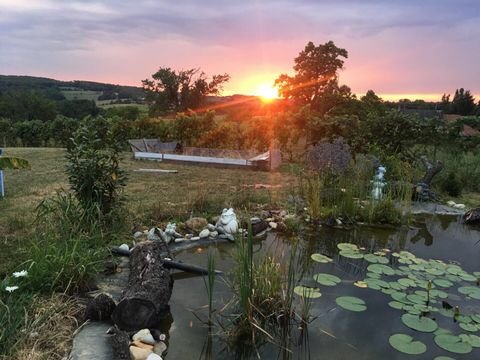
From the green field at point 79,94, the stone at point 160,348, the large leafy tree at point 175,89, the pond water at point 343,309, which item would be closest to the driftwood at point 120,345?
the stone at point 160,348

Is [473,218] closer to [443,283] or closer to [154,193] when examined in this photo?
[443,283]

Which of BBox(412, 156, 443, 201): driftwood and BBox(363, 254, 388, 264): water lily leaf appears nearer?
BBox(363, 254, 388, 264): water lily leaf

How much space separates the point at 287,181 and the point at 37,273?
224 inches

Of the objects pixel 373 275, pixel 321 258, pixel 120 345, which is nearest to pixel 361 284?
pixel 373 275

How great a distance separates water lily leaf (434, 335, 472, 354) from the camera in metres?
2.66

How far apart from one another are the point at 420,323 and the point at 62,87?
45.1 meters

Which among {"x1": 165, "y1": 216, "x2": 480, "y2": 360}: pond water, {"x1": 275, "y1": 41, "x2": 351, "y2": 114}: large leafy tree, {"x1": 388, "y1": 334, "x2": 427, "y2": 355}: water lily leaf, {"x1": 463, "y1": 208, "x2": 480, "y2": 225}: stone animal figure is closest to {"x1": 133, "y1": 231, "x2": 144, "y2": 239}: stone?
{"x1": 165, "y1": 216, "x2": 480, "y2": 360}: pond water

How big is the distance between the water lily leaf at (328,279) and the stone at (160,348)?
5.15 feet

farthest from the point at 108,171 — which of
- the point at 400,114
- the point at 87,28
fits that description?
the point at 400,114

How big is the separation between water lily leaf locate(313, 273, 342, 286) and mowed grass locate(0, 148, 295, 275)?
6.71 feet

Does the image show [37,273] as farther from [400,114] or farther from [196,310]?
[400,114]

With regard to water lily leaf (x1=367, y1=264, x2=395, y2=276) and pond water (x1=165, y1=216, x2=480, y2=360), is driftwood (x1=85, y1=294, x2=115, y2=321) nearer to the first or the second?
pond water (x1=165, y1=216, x2=480, y2=360)

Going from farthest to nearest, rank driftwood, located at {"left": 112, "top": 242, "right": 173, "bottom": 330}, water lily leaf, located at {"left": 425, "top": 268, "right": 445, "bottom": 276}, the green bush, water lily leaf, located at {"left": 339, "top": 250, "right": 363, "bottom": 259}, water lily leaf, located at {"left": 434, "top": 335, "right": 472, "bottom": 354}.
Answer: the green bush < water lily leaf, located at {"left": 339, "top": 250, "right": 363, "bottom": 259} < water lily leaf, located at {"left": 425, "top": 268, "right": 445, "bottom": 276} < driftwood, located at {"left": 112, "top": 242, "right": 173, "bottom": 330} < water lily leaf, located at {"left": 434, "top": 335, "right": 472, "bottom": 354}

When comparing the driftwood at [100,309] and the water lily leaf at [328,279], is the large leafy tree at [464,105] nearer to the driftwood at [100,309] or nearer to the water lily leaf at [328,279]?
the water lily leaf at [328,279]
